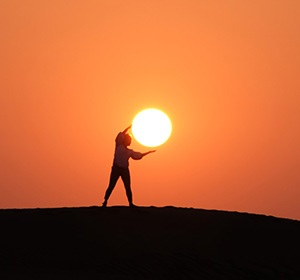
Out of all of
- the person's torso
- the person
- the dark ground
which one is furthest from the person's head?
the dark ground

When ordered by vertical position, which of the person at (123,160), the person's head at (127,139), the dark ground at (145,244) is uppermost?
the person's head at (127,139)

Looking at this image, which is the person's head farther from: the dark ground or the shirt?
the dark ground

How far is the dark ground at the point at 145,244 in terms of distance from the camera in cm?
1073

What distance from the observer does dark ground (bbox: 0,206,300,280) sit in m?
10.7

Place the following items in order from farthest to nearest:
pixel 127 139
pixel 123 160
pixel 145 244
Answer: pixel 127 139
pixel 123 160
pixel 145 244

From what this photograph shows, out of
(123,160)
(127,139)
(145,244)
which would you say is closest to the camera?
(145,244)

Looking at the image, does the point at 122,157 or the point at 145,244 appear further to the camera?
the point at 122,157

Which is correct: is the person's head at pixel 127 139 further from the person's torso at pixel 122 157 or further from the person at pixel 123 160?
the person's torso at pixel 122 157

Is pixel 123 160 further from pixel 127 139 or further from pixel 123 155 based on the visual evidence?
pixel 127 139

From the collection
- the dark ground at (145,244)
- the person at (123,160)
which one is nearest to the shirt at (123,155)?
the person at (123,160)

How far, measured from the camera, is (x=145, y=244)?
42.0ft

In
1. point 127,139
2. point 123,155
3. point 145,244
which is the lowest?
point 145,244

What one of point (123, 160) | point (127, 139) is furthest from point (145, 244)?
point (127, 139)

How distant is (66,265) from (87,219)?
3.82 meters
